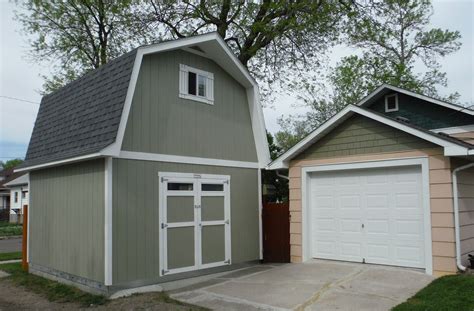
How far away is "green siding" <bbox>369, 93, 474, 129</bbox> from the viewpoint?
42.5ft

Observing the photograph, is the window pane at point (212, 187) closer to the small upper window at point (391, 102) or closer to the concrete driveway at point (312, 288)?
the concrete driveway at point (312, 288)

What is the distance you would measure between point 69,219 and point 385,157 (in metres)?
6.91

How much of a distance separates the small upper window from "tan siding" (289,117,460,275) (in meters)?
5.41

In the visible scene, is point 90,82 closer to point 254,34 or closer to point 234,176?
point 234,176

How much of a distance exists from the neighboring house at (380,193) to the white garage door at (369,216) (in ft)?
0.07

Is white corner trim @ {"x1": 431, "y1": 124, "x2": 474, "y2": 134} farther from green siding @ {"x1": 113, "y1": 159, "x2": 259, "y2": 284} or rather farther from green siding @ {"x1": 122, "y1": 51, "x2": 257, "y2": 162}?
green siding @ {"x1": 113, "y1": 159, "x2": 259, "y2": 284}

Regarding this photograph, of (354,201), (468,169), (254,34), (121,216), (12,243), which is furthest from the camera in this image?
(12,243)

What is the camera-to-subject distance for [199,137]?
9984mm

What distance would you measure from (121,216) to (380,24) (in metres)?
15.9

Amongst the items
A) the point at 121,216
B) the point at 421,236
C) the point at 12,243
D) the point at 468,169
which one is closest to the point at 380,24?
the point at 468,169

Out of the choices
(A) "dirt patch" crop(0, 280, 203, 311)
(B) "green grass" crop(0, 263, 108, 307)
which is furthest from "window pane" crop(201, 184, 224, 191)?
(B) "green grass" crop(0, 263, 108, 307)

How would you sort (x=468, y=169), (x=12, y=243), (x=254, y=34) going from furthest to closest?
(x=12, y=243) → (x=254, y=34) → (x=468, y=169)

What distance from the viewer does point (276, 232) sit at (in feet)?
36.2

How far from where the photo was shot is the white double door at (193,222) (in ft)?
29.4
